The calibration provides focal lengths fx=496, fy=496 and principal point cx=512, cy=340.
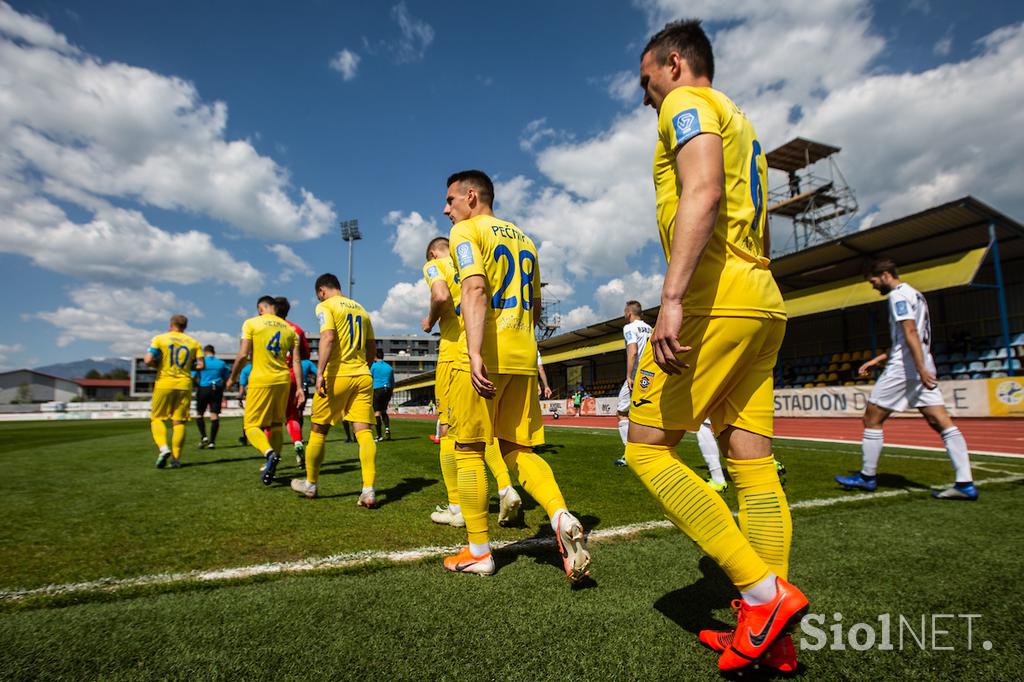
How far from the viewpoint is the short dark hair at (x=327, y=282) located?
17.4 ft

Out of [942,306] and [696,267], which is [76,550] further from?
[942,306]

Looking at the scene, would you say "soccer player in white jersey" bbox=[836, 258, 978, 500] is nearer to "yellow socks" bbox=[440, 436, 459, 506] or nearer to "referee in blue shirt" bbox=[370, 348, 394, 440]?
"yellow socks" bbox=[440, 436, 459, 506]

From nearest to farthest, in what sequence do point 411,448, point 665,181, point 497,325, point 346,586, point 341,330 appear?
point 665,181, point 346,586, point 497,325, point 341,330, point 411,448

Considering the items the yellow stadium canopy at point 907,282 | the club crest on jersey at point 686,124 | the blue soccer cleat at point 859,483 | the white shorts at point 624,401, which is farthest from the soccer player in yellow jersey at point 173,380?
the yellow stadium canopy at point 907,282

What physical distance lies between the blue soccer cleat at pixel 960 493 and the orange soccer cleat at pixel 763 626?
12.1ft

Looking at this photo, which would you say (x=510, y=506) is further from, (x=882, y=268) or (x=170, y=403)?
(x=170, y=403)

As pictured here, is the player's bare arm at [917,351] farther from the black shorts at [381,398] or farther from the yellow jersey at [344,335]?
the black shorts at [381,398]

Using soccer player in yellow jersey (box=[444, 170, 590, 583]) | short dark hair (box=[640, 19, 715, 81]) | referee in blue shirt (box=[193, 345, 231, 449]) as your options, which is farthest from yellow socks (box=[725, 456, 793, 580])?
referee in blue shirt (box=[193, 345, 231, 449])

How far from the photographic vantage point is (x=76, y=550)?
3119 mm

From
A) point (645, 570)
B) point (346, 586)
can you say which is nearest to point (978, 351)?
point (645, 570)

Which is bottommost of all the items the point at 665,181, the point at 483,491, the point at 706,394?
the point at 483,491

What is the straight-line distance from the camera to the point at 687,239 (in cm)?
170

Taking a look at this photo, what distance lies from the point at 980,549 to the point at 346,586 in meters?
3.41

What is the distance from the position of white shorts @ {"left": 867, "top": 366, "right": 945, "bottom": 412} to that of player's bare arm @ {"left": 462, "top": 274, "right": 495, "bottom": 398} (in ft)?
12.5
